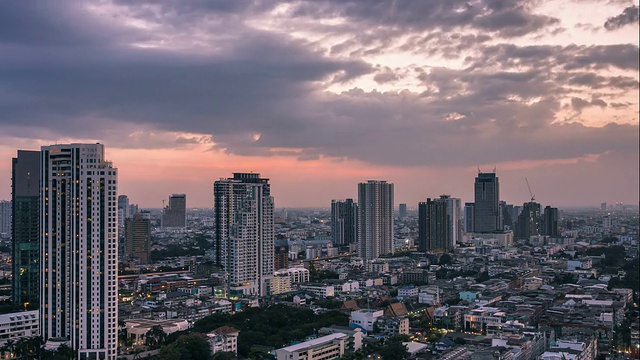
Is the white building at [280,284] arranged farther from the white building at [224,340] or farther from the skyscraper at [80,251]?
the skyscraper at [80,251]

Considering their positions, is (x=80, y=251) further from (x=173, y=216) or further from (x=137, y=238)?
(x=173, y=216)

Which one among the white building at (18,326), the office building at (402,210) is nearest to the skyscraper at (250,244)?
the white building at (18,326)

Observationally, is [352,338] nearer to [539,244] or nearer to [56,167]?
[56,167]

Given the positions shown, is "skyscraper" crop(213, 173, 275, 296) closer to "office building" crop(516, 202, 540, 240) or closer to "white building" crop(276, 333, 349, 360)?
"white building" crop(276, 333, 349, 360)

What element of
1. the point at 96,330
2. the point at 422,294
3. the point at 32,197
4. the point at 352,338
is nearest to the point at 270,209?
the point at 422,294

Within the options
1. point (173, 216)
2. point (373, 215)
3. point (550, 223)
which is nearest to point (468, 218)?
point (550, 223)
